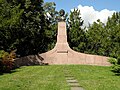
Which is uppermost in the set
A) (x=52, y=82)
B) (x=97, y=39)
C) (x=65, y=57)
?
(x=97, y=39)

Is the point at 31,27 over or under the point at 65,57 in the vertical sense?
over

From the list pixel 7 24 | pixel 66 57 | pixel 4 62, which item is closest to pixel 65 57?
pixel 66 57

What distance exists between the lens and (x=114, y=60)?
2203 cm

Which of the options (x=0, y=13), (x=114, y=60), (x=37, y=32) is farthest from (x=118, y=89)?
(x=37, y=32)

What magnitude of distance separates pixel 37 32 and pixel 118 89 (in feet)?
122

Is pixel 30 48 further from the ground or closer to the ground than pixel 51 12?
closer to the ground

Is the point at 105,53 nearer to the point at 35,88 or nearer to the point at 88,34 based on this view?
the point at 88,34

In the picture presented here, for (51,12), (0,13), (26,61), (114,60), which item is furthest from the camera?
(51,12)

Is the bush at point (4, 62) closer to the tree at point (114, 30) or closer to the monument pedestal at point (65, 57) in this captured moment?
the monument pedestal at point (65, 57)

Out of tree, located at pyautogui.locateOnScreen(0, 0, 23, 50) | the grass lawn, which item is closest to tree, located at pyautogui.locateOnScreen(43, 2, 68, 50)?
tree, located at pyautogui.locateOnScreen(0, 0, 23, 50)

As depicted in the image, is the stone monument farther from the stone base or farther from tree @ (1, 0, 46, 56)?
tree @ (1, 0, 46, 56)

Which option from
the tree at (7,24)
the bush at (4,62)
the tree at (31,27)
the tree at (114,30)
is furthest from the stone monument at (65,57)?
the bush at (4,62)

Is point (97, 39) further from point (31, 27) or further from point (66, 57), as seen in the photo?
point (31, 27)

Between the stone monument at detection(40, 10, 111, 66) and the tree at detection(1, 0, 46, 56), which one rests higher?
the tree at detection(1, 0, 46, 56)
